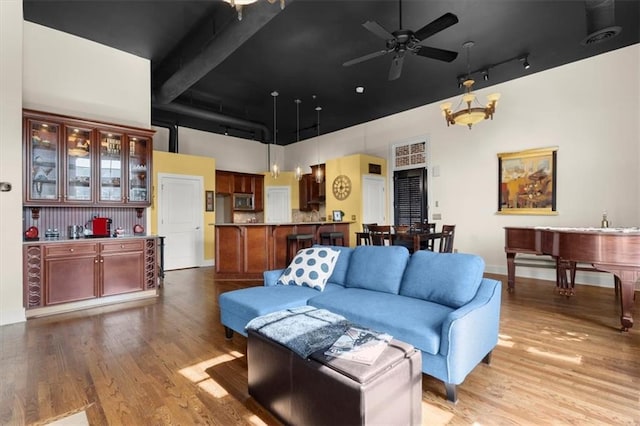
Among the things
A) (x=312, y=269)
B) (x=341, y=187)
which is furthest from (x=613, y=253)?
(x=341, y=187)

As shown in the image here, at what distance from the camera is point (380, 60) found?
476 centimetres

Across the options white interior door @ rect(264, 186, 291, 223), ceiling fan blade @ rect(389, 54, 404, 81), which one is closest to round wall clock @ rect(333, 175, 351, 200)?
white interior door @ rect(264, 186, 291, 223)

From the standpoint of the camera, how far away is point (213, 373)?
2.27 metres

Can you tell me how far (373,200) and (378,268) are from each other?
15.6 feet

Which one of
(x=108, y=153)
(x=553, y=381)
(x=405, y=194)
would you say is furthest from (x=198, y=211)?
(x=553, y=381)

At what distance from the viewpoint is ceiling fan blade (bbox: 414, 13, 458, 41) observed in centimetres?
286

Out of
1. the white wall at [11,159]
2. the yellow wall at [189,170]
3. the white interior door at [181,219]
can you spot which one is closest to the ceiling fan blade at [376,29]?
the white wall at [11,159]

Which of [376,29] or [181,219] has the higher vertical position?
[376,29]

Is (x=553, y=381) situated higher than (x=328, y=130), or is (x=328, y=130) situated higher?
(x=328, y=130)

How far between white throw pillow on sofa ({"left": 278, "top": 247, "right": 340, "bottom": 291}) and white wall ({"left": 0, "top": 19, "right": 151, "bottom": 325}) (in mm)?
3127

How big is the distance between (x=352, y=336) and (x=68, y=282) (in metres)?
3.96

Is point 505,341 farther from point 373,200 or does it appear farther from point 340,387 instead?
point 373,200

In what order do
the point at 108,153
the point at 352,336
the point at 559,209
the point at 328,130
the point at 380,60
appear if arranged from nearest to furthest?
the point at 352,336, the point at 108,153, the point at 380,60, the point at 559,209, the point at 328,130

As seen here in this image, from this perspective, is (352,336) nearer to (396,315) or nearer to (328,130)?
(396,315)
